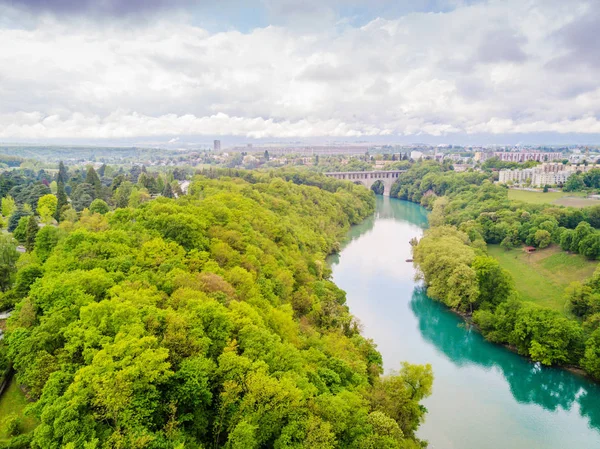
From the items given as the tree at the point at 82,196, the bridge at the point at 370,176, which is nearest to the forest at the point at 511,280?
the tree at the point at 82,196

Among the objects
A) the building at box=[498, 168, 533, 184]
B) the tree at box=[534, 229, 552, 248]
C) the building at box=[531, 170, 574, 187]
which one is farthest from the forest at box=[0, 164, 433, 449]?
the building at box=[498, 168, 533, 184]

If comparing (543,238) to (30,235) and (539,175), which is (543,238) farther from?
(30,235)

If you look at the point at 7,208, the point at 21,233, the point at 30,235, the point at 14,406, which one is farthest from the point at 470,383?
the point at 7,208

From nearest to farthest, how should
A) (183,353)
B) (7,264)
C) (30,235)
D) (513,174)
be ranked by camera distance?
(183,353), (7,264), (30,235), (513,174)

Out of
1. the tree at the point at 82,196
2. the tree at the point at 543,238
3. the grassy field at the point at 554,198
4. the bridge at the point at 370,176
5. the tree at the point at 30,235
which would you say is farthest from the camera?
the bridge at the point at 370,176

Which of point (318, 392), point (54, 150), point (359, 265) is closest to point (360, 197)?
point (359, 265)

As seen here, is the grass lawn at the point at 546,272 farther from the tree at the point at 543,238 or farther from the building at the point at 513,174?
the building at the point at 513,174
